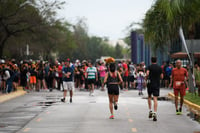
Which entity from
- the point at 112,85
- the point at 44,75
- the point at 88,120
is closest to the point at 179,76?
the point at 112,85

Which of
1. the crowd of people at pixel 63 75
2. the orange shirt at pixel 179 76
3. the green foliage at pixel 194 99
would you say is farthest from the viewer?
the crowd of people at pixel 63 75

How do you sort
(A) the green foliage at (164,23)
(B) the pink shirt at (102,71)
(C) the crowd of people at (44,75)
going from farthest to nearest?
(B) the pink shirt at (102,71), (C) the crowd of people at (44,75), (A) the green foliage at (164,23)

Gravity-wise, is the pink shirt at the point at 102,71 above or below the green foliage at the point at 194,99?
above

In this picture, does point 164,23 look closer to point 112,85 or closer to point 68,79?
point 68,79

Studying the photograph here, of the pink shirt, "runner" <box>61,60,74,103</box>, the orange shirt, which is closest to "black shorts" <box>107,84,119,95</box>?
the orange shirt

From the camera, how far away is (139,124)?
15.3 meters

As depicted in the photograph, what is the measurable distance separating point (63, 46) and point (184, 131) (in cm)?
6050

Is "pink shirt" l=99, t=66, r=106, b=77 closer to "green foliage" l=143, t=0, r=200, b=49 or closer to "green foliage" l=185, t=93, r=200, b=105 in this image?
"green foliage" l=143, t=0, r=200, b=49

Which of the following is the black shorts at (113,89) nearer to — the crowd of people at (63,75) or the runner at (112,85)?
the runner at (112,85)

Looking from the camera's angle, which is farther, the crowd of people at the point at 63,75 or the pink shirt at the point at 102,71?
the pink shirt at the point at 102,71

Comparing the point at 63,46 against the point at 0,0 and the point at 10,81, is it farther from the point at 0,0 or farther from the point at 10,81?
the point at 10,81

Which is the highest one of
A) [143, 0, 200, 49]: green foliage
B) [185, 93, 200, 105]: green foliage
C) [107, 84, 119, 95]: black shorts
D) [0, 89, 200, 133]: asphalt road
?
[143, 0, 200, 49]: green foliage

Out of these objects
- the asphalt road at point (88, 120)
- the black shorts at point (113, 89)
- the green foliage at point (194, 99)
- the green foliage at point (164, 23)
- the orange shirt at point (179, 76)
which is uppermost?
Answer: the green foliage at point (164, 23)

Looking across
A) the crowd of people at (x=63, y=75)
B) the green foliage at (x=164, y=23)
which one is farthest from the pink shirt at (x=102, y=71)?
the green foliage at (x=164, y=23)
